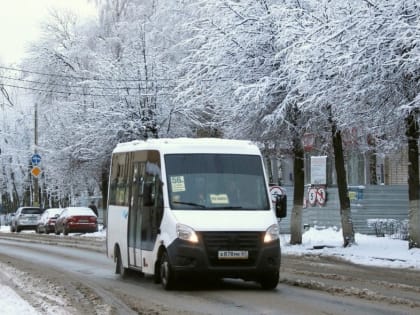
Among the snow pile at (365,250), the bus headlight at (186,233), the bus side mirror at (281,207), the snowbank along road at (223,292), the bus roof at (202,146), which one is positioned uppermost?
the bus roof at (202,146)

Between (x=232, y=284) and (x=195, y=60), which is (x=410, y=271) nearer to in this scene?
(x=232, y=284)

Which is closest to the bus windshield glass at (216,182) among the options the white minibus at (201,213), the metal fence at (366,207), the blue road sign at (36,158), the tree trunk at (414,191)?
the white minibus at (201,213)

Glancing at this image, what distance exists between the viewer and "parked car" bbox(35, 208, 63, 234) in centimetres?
4347

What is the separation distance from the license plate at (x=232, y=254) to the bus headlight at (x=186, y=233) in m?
0.46

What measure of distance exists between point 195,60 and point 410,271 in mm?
11929

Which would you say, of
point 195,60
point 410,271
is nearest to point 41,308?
point 410,271

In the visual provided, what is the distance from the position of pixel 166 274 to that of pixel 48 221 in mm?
31913

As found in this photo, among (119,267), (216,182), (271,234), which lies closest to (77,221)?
(119,267)

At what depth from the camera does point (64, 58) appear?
4278cm

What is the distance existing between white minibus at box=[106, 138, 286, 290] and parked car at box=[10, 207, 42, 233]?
116ft

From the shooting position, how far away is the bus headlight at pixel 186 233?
12297 millimetres

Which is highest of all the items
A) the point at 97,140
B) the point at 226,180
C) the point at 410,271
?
the point at 97,140

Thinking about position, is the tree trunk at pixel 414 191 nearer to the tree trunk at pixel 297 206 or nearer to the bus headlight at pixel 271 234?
the tree trunk at pixel 297 206

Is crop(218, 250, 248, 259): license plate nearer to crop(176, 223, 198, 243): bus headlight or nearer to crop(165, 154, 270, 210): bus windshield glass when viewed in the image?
crop(176, 223, 198, 243): bus headlight
